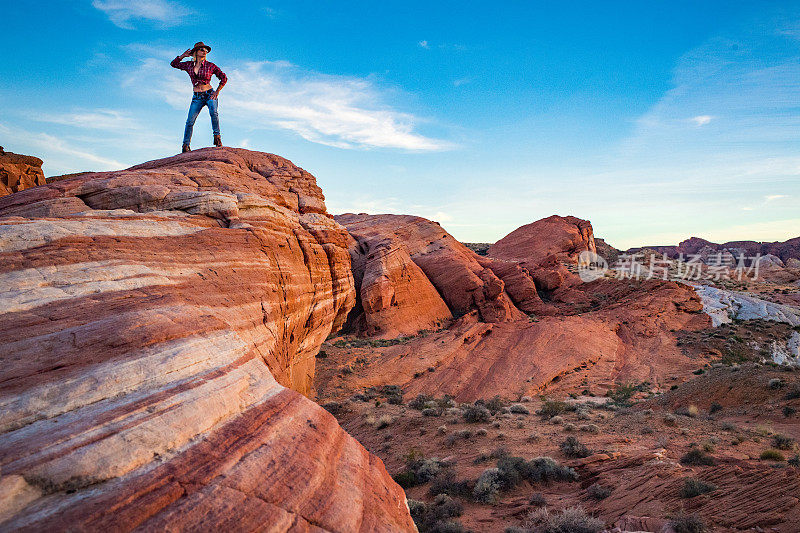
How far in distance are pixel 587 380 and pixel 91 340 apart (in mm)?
24358

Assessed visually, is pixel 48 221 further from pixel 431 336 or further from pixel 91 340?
pixel 431 336

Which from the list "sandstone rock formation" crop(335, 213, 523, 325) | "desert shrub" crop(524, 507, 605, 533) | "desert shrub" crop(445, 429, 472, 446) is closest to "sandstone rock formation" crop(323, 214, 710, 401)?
"sandstone rock formation" crop(335, 213, 523, 325)

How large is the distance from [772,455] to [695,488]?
15.1ft

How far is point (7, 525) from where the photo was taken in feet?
11.4

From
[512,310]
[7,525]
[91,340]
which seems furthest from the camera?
[512,310]

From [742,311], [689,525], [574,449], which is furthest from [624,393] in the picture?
[742,311]

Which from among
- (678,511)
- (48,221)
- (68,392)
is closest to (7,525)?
(68,392)

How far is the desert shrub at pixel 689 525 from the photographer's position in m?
6.54

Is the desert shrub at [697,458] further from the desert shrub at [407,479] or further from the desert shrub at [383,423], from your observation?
the desert shrub at [383,423]

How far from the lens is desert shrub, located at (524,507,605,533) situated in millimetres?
7328

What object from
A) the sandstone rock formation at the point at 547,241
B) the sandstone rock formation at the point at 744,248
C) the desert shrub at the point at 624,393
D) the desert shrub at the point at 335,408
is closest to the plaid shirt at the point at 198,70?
the desert shrub at the point at 335,408

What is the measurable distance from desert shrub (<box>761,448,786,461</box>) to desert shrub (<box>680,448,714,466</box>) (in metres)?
1.52

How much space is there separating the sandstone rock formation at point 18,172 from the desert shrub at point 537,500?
2452 cm

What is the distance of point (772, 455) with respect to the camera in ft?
33.6
